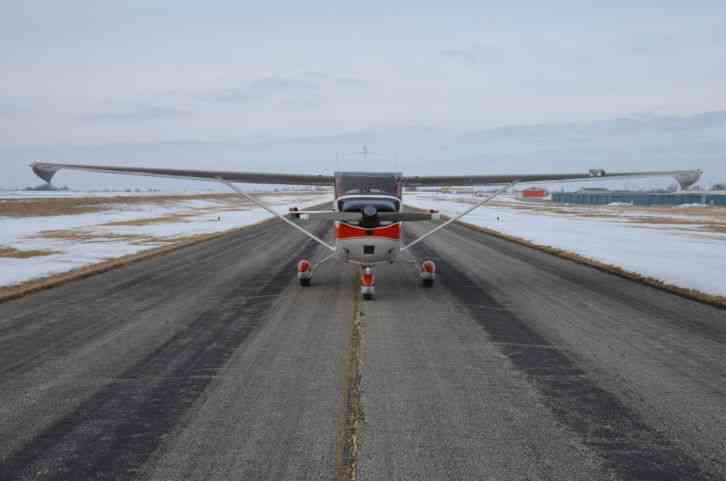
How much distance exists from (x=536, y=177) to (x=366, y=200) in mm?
6271

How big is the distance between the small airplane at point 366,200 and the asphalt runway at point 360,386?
3.40 ft

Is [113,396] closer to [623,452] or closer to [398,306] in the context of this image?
[623,452]

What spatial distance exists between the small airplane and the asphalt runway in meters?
1.04

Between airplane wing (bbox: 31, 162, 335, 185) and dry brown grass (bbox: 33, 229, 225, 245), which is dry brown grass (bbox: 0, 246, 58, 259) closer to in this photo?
dry brown grass (bbox: 33, 229, 225, 245)

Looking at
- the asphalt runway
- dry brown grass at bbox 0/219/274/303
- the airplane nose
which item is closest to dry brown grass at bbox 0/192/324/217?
dry brown grass at bbox 0/219/274/303

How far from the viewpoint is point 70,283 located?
1473cm

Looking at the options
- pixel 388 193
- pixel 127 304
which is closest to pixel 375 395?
pixel 127 304

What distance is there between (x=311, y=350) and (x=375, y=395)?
213 centimetres

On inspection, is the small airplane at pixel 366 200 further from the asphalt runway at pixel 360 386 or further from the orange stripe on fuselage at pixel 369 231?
the asphalt runway at pixel 360 386

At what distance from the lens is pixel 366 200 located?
13.4 meters

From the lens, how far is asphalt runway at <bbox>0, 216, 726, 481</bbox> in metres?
4.93

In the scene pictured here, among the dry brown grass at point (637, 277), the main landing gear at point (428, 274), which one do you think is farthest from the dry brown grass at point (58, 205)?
the main landing gear at point (428, 274)

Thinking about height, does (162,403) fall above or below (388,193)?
below

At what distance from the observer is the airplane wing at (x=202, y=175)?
1554cm
